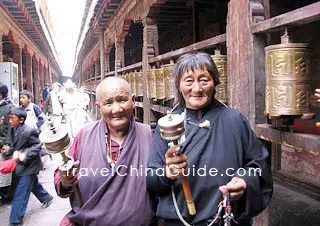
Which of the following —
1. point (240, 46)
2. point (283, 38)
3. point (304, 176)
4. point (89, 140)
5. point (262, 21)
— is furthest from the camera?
point (304, 176)

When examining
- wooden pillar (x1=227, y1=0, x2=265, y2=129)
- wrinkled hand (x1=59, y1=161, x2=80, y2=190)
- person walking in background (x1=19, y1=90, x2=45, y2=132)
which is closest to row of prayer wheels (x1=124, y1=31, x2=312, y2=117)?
wooden pillar (x1=227, y1=0, x2=265, y2=129)

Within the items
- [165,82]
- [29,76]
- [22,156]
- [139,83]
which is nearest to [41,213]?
[22,156]

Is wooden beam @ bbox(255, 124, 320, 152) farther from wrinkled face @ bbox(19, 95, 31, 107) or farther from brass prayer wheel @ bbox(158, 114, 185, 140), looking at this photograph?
wrinkled face @ bbox(19, 95, 31, 107)

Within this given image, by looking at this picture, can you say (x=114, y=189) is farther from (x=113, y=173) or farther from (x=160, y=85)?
(x=160, y=85)

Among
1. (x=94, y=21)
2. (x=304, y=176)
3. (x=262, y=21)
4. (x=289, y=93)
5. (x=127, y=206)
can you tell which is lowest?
(x=304, y=176)

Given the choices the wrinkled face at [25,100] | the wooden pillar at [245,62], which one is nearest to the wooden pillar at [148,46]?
the wrinkled face at [25,100]

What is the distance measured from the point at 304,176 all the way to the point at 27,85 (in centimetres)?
1189

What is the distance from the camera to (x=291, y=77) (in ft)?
7.43

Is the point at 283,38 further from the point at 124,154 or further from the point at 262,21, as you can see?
the point at 124,154

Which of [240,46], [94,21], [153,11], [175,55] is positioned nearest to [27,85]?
[94,21]

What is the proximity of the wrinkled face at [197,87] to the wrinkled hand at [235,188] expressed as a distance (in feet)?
1.39

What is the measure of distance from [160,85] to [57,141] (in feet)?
11.0

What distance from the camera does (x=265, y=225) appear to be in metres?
2.79

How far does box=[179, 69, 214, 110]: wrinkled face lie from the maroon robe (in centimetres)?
44
